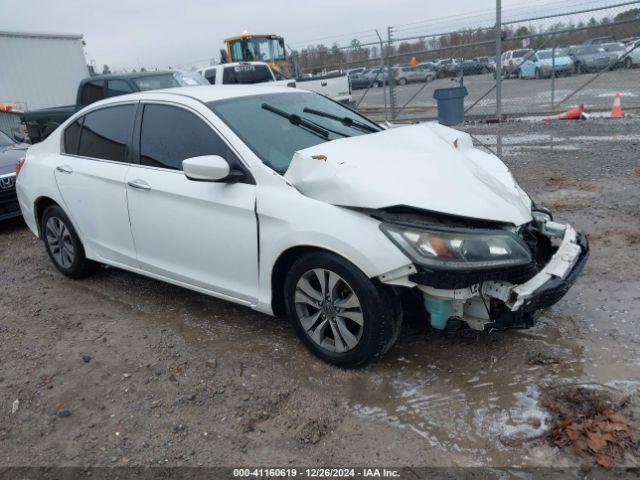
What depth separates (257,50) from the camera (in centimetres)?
2095

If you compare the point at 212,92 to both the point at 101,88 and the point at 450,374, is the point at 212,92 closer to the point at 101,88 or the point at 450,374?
the point at 450,374

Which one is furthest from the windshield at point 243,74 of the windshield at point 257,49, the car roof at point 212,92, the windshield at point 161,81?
the car roof at point 212,92

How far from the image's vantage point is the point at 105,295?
494cm

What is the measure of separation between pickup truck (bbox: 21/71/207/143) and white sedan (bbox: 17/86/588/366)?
5655 millimetres

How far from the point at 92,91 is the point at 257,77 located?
6.38m

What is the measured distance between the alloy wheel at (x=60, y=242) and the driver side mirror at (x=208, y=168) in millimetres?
2092

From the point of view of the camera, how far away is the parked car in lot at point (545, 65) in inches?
654

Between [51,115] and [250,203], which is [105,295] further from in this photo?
[51,115]

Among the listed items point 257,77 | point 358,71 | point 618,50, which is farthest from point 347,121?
point 358,71

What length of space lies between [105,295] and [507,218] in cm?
345

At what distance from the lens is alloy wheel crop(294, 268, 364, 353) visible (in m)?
3.25

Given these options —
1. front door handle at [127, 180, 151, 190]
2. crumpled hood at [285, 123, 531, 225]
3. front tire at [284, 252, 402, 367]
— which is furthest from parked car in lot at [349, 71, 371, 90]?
front tire at [284, 252, 402, 367]

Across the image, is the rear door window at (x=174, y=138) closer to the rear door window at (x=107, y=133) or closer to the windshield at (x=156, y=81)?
the rear door window at (x=107, y=133)

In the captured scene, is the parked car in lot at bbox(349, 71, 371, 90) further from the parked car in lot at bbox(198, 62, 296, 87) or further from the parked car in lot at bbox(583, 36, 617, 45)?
the parked car in lot at bbox(583, 36, 617, 45)
